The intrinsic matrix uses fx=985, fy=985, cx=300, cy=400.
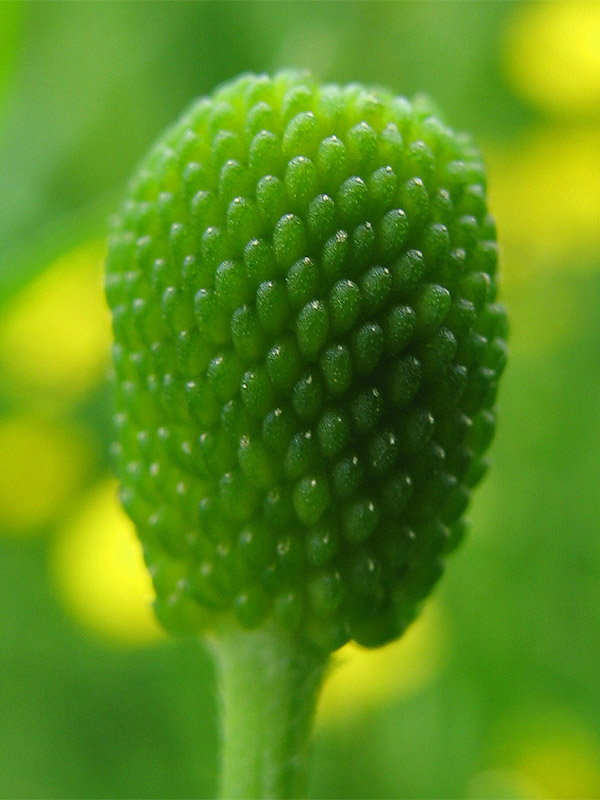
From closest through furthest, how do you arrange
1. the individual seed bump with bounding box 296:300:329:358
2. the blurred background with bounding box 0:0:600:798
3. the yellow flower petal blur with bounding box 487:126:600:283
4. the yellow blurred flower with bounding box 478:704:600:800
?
1. the individual seed bump with bounding box 296:300:329:358
2. the yellow blurred flower with bounding box 478:704:600:800
3. the blurred background with bounding box 0:0:600:798
4. the yellow flower petal blur with bounding box 487:126:600:283

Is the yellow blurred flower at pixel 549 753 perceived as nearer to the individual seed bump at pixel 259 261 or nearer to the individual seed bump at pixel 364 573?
the individual seed bump at pixel 364 573

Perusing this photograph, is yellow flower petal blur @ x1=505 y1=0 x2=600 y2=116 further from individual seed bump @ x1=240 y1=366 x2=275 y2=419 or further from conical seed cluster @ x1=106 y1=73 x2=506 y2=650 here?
individual seed bump @ x1=240 y1=366 x2=275 y2=419

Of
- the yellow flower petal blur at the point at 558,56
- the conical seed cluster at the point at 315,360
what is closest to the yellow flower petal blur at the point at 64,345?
the yellow flower petal blur at the point at 558,56

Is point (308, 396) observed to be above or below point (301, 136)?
below

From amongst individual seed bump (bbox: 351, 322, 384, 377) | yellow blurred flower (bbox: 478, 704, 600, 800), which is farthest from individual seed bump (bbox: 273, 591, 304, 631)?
yellow blurred flower (bbox: 478, 704, 600, 800)

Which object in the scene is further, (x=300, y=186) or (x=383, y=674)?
(x=383, y=674)

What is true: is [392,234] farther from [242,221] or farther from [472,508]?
[472,508]

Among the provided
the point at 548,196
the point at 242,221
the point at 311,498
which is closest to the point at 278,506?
the point at 311,498
